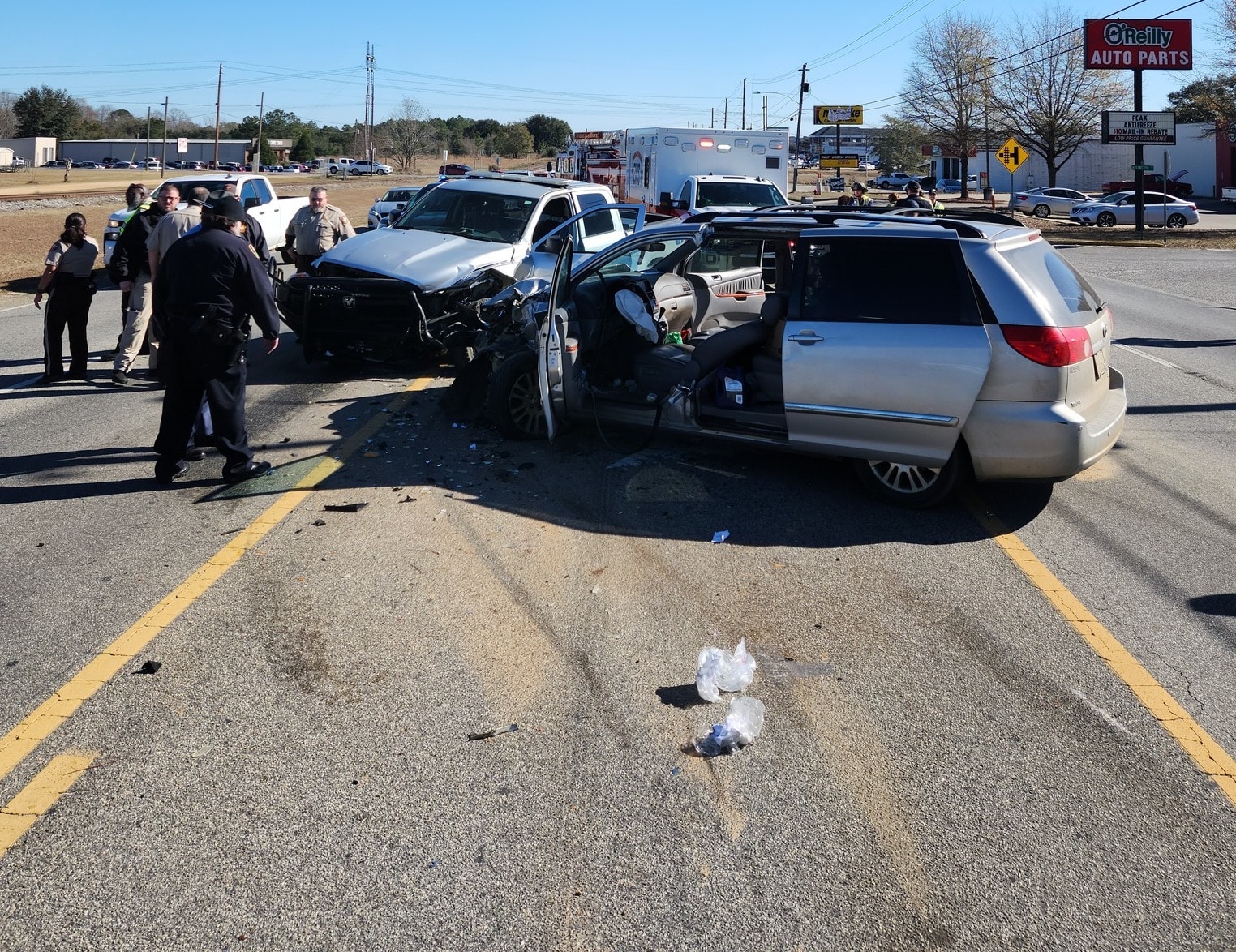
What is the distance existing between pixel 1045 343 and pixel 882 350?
0.89 meters

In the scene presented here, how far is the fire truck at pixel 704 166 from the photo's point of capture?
22.6 m

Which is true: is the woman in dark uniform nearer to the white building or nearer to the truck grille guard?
the truck grille guard

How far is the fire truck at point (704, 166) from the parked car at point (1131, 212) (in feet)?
81.6

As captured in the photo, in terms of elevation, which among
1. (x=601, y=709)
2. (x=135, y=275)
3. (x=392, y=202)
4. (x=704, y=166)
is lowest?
(x=601, y=709)

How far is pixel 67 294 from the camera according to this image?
36.0ft

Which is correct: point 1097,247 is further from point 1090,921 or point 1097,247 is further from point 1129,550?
point 1090,921

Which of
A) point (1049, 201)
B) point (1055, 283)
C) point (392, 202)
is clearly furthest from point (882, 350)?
point (1049, 201)

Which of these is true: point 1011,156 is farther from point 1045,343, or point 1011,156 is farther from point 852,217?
point 1045,343

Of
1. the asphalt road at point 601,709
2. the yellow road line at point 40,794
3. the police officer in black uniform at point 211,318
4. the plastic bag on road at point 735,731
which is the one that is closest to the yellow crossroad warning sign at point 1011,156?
the asphalt road at point 601,709

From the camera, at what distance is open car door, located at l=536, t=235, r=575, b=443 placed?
7867mm

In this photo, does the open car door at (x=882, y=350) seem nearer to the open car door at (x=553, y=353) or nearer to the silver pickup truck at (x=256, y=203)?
the open car door at (x=553, y=353)

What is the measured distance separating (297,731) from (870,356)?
3948mm

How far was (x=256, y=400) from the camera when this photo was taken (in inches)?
407

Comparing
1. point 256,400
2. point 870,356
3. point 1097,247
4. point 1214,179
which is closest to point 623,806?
point 870,356
